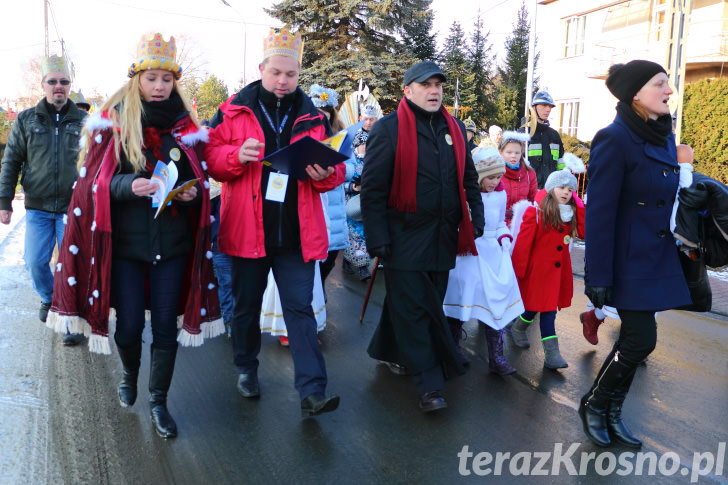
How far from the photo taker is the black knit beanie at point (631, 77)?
3.37m

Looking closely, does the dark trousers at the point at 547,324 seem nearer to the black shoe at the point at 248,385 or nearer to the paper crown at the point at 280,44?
the black shoe at the point at 248,385

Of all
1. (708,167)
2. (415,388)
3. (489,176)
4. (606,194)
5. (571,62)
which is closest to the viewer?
(606,194)

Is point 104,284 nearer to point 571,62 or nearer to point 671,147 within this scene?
point 671,147

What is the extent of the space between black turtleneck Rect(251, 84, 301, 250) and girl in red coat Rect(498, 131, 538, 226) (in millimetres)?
2425

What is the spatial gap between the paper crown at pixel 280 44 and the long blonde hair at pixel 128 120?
0.82 metres

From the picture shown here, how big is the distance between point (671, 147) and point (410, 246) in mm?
1656

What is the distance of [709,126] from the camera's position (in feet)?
50.3

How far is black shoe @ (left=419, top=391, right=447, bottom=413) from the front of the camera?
12.9 ft

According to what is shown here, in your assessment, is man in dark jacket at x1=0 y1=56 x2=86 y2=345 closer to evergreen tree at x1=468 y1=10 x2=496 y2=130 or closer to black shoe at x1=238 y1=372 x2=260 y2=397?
black shoe at x1=238 y1=372 x2=260 y2=397

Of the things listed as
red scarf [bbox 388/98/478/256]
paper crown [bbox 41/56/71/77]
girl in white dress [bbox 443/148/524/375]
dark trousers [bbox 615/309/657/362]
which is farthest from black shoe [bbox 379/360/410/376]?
paper crown [bbox 41/56/71/77]

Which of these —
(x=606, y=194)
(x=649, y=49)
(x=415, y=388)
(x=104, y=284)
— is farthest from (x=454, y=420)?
(x=649, y=49)

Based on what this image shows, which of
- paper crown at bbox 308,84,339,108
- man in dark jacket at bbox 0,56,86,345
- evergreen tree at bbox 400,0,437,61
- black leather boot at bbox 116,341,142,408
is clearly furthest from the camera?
evergreen tree at bbox 400,0,437,61

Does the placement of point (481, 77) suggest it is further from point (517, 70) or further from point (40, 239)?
point (40, 239)

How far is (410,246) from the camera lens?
13.1ft
